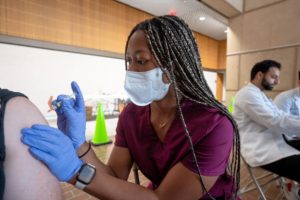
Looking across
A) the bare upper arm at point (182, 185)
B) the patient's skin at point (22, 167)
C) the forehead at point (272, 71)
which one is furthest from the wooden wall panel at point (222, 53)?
the patient's skin at point (22, 167)

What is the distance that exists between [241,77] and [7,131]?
383cm

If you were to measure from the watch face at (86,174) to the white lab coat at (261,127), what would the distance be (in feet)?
4.18

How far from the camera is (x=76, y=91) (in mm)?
803

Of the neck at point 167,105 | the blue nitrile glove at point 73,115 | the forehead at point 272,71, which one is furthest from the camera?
the forehead at point 272,71

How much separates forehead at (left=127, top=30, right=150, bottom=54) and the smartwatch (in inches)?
20.0

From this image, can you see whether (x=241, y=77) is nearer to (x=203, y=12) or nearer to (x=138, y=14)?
(x=203, y=12)

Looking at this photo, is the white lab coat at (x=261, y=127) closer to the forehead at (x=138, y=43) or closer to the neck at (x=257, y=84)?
the neck at (x=257, y=84)

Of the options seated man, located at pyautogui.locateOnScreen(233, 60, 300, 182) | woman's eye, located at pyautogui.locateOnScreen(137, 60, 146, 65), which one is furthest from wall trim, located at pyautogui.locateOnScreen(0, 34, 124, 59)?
seated man, located at pyautogui.locateOnScreen(233, 60, 300, 182)

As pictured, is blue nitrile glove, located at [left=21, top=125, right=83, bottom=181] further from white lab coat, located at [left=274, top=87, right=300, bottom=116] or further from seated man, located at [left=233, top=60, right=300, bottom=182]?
white lab coat, located at [left=274, top=87, right=300, bottom=116]

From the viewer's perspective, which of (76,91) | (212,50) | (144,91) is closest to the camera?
(76,91)

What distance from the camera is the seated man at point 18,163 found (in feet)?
1.58

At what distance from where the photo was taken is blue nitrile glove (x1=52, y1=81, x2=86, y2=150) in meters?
0.78

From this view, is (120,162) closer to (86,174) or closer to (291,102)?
(86,174)

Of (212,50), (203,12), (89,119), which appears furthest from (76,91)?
(212,50)
